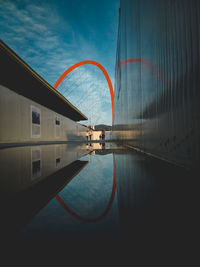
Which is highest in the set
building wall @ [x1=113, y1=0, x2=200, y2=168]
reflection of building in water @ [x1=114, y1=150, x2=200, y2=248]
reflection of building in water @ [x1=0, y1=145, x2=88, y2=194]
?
building wall @ [x1=113, y1=0, x2=200, y2=168]

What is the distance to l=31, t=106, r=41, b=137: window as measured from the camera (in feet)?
30.9

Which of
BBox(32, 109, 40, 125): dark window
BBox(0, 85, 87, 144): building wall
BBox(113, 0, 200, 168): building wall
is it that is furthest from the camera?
BBox(32, 109, 40, 125): dark window

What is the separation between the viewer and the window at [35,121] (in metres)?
9.42

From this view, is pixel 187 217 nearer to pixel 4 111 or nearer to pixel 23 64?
pixel 23 64

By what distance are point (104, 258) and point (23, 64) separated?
7388 mm

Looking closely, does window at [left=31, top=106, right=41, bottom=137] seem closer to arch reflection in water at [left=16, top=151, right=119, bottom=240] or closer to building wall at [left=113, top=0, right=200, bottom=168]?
building wall at [left=113, top=0, right=200, bottom=168]

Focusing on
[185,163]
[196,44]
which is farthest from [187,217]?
[196,44]

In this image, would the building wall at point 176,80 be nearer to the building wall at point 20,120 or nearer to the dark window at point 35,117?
the building wall at point 20,120

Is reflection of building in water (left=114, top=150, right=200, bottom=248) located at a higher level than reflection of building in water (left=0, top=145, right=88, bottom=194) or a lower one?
higher

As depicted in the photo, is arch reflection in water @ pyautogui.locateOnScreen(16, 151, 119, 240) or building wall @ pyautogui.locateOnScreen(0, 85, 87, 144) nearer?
arch reflection in water @ pyautogui.locateOnScreen(16, 151, 119, 240)

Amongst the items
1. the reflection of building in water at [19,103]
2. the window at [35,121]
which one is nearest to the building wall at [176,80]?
the reflection of building in water at [19,103]

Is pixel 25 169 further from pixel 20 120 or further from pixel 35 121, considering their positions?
pixel 35 121

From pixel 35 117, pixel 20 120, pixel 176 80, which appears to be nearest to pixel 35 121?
pixel 35 117

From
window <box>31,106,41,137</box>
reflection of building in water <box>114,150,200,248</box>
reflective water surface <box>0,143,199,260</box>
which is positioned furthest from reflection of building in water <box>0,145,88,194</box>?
window <box>31,106,41,137</box>
